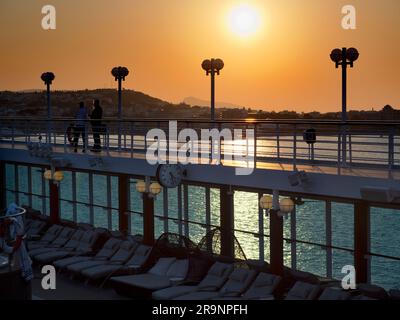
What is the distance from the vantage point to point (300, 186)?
12.0 metres

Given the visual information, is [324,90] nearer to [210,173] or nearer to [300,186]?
[210,173]

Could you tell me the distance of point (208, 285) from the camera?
12.8m

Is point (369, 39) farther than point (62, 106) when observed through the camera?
No

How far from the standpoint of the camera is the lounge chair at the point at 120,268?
47.0 ft

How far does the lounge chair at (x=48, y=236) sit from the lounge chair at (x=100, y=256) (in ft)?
6.81

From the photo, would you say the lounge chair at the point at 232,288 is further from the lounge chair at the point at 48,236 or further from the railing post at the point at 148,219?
the lounge chair at the point at 48,236

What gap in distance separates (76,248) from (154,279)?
4024 mm

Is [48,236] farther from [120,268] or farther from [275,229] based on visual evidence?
[275,229]

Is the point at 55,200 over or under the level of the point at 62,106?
under

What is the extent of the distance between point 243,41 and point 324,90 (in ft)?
11.3
